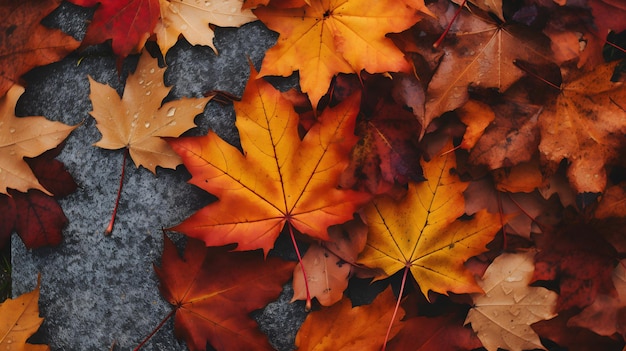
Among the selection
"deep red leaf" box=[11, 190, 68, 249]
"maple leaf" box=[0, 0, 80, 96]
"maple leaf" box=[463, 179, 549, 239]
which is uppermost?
"maple leaf" box=[0, 0, 80, 96]

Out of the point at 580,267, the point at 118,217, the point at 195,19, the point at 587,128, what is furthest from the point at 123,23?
the point at 580,267

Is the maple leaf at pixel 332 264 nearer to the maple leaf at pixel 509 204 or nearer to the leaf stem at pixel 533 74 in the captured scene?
the maple leaf at pixel 509 204

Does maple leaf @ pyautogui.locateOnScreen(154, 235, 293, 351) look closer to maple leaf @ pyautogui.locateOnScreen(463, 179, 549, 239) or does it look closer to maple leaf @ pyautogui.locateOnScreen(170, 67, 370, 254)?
maple leaf @ pyautogui.locateOnScreen(170, 67, 370, 254)

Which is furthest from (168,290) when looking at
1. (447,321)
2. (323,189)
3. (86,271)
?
(447,321)

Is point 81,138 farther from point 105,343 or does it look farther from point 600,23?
point 600,23

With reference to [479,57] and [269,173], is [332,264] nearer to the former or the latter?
[269,173]

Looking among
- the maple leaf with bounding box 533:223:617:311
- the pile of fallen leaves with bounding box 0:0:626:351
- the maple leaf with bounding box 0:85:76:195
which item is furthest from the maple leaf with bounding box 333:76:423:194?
the maple leaf with bounding box 0:85:76:195
